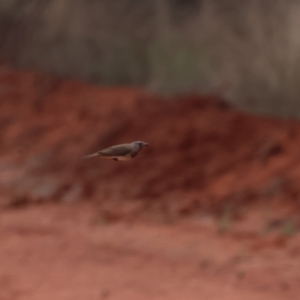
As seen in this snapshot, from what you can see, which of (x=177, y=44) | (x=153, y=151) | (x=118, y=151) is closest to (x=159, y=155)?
(x=153, y=151)

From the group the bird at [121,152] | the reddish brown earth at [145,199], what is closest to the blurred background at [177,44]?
the reddish brown earth at [145,199]

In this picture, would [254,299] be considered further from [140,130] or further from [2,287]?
[140,130]

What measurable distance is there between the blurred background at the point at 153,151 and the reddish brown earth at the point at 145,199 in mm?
16

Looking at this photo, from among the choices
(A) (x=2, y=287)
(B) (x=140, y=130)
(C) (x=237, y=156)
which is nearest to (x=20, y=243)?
(A) (x=2, y=287)

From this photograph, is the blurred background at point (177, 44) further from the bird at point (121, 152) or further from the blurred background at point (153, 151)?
the bird at point (121, 152)

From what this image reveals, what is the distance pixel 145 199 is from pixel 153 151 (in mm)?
624

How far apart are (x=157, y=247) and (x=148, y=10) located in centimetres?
301

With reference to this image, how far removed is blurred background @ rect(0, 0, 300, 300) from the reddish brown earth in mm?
16

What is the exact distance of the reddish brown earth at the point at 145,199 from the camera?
3.20 metres

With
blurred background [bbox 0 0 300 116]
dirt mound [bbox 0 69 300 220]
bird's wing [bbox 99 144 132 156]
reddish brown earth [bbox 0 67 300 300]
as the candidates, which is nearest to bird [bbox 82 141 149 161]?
bird's wing [bbox 99 144 132 156]

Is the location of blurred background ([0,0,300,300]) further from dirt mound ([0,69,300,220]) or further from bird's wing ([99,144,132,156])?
bird's wing ([99,144,132,156])

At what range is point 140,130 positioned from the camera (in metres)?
5.33

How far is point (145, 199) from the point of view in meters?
4.96

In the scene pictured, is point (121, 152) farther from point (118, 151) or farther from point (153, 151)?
point (153, 151)
